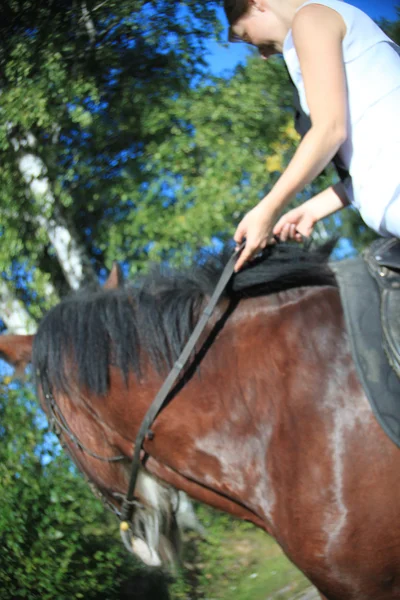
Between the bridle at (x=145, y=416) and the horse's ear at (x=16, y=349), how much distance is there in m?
0.12

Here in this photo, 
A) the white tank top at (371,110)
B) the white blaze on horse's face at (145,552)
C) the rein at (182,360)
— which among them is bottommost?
the white blaze on horse's face at (145,552)

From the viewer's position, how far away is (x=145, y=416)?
7.01 ft

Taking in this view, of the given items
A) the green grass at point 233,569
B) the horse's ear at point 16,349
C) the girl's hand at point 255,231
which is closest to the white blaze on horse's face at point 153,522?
the horse's ear at point 16,349

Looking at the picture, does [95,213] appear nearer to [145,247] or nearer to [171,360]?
[145,247]

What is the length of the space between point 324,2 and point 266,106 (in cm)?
307

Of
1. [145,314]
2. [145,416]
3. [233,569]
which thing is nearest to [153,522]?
[145,416]

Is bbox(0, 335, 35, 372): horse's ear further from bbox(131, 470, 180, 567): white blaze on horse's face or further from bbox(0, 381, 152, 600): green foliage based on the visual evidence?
bbox(0, 381, 152, 600): green foliage

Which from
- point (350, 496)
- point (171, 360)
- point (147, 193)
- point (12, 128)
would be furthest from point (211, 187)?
point (350, 496)

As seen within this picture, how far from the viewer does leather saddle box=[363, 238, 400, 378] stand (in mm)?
1769

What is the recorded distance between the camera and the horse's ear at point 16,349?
7.66ft

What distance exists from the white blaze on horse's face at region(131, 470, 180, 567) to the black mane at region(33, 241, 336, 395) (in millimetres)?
504

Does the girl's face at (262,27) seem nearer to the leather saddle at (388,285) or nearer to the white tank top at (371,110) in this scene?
the white tank top at (371,110)

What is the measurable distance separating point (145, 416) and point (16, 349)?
584 mm

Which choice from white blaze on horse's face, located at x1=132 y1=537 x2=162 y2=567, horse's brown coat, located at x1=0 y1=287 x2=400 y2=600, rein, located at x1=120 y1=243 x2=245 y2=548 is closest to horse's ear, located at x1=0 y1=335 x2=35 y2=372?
horse's brown coat, located at x1=0 y1=287 x2=400 y2=600
